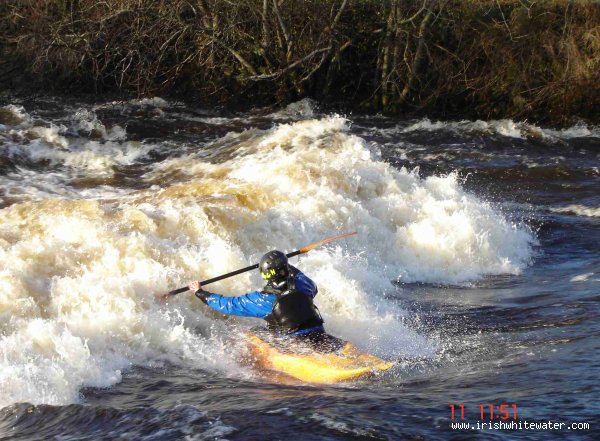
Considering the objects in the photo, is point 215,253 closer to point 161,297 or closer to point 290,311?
point 161,297

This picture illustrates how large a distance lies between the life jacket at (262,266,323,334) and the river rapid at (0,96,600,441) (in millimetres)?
430

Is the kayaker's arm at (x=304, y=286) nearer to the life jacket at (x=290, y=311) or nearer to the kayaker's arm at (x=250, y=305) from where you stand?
the life jacket at (x=290, y=311)

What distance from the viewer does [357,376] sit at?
251 inches

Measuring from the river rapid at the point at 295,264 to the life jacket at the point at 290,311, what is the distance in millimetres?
430

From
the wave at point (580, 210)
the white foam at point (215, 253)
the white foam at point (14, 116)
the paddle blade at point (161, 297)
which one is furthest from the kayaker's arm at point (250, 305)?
the white foam at point (14, 116)

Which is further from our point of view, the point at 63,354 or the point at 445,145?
the point at 445,145

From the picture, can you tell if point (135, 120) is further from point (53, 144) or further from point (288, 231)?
point (288, 231)

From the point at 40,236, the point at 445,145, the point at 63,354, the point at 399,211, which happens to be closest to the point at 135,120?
the point at 445,145

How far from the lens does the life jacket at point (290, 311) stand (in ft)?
22.8

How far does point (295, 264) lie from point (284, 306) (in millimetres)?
2379

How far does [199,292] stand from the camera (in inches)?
297

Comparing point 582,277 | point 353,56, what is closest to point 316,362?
point 582,277

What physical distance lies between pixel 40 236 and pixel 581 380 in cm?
564

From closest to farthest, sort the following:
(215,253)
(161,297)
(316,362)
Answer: (316,362) < (161,297) < (215,253)
